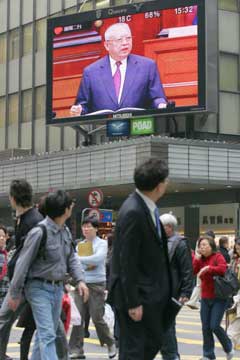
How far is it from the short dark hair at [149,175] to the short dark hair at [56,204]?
158cm

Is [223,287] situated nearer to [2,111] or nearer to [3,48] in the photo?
[2,111]

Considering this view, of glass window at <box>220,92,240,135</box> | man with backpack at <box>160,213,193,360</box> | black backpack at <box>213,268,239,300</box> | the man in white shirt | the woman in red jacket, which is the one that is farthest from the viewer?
glass window at <box>220,92,240,135</box>

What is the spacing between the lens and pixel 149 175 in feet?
21.2

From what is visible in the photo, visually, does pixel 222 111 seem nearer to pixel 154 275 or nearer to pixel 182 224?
Answer: pixel 182 224

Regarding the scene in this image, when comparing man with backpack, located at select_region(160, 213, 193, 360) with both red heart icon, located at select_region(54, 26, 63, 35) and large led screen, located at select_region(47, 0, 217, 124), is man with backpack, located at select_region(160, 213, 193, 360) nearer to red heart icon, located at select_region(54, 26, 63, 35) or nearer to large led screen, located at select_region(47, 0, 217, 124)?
large led screen, located at select_region(47, 0, 217, 124)

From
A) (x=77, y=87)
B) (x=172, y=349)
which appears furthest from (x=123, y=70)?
(x=172, y=349)

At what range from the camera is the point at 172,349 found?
30.8 ft

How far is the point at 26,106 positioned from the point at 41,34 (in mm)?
3487

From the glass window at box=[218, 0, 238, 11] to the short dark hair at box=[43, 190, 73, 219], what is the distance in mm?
26199

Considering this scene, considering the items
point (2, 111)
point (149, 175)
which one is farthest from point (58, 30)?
point (149, 175)

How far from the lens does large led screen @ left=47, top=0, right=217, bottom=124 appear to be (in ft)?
102

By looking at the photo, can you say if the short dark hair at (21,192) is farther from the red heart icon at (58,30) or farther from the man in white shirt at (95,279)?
the red heart icon at (58,30)

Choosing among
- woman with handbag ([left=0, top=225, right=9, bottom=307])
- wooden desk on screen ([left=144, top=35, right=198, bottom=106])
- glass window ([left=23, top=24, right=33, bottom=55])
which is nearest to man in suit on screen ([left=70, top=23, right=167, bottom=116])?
wooden desk on screen ([left=144, top=35, right=198, bottom=106])

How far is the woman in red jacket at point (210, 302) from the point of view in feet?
34.3
